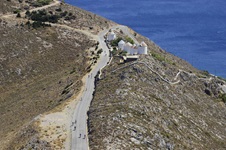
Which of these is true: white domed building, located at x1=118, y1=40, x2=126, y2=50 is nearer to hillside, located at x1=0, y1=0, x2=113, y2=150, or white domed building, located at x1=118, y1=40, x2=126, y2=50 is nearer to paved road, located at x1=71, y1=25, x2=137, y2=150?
paved road, located at x1=71, y1=25, x2=137, y2=150

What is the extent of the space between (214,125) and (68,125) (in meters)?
29.8

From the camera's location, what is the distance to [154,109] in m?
66.4

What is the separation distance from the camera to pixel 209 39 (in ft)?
604

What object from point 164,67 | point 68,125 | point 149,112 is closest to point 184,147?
point 149,112

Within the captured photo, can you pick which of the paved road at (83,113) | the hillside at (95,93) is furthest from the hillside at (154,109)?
the paved road at (83,113)

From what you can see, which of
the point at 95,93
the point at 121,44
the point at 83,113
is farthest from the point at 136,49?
the point at 83,113

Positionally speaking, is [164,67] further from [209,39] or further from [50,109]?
[209,39]

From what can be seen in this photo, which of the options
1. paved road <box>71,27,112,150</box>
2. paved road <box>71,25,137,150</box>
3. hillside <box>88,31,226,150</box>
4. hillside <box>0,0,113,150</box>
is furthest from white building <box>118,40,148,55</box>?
hillside <box>0,0,113,150</box>

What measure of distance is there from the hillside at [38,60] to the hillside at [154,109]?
8.18m

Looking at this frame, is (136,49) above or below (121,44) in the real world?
below

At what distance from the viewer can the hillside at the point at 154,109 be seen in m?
54.7

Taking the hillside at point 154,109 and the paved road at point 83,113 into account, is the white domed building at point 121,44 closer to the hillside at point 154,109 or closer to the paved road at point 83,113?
the paved road at point 83,113

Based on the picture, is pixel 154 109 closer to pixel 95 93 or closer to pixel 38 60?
pixel 95 93

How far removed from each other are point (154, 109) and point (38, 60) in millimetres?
40569
